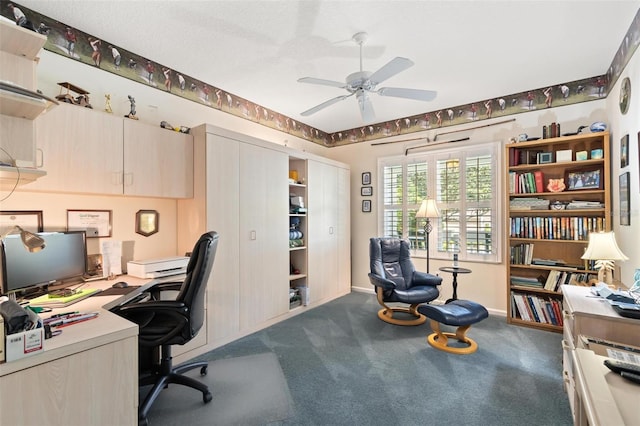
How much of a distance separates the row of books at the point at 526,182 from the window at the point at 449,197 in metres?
0.28

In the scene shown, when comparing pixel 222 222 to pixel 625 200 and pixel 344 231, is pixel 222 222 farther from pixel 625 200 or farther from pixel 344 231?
pixel 625 200

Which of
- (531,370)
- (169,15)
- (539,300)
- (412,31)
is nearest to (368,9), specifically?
(412,31)

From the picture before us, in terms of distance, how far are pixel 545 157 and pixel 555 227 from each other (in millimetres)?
805

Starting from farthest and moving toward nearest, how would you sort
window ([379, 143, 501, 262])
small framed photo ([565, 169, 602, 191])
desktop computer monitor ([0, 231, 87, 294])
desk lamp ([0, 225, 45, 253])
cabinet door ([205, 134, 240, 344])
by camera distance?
window ([379, 143, 501, 262]) → small framed photo ([565, 169, 602, 191]) → cabinet door ([205, 134, 240, 344]) → desktop computer monitor ([0, 231, 87, 294]) → desk lamp ([0, 225, 45, 253])

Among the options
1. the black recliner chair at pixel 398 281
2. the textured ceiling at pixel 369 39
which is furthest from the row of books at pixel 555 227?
the textured ceiling at pixel 369 39

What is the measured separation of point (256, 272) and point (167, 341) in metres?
1.45

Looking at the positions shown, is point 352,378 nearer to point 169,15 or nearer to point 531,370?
point 531,370

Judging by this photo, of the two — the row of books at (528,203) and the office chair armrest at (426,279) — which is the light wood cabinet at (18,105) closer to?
the office chair armrest at (426,279)

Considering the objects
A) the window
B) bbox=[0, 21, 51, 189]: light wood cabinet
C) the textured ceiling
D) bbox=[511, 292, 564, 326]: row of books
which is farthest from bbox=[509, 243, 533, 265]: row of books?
bbox=[0, 21, 51, 189]: light wood cabinet

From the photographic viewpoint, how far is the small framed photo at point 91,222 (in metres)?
2.33

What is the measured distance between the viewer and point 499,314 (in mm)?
3807

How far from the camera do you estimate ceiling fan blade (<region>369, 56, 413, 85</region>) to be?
206cm

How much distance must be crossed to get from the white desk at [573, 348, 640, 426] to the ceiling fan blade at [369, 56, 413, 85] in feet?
6.27

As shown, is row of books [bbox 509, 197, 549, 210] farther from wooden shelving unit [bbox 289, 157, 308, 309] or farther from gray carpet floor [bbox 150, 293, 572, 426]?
wooden shelving unit [bbox 289, 157, 308, 309]
